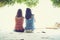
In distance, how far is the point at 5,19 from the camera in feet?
4.91

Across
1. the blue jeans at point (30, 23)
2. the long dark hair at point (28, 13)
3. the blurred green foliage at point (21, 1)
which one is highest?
the blurred green foliage at point (21, 1)

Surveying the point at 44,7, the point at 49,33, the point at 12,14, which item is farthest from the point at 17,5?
the point at 49,33

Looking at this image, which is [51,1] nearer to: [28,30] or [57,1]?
[57,1]

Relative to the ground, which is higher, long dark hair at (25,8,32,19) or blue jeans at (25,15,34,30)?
long dark hair at (25,8,32,19)

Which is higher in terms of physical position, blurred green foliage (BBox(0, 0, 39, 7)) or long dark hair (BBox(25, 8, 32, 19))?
blurred green foliage (BBox(0, 0, 39, 7))

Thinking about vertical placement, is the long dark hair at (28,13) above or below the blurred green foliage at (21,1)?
below

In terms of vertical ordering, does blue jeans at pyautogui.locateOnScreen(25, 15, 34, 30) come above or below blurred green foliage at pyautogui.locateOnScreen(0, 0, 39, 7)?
below

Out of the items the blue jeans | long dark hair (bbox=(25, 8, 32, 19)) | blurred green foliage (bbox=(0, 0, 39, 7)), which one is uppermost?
blurred green foliage (bbox=(0, 0, 39, 7))

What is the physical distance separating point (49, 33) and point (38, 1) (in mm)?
248

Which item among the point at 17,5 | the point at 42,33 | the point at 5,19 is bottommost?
the point at 42,33

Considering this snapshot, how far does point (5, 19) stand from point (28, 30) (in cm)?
19

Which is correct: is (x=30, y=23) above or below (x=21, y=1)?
below

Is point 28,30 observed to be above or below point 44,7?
below

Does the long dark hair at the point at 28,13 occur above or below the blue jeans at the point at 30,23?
above
